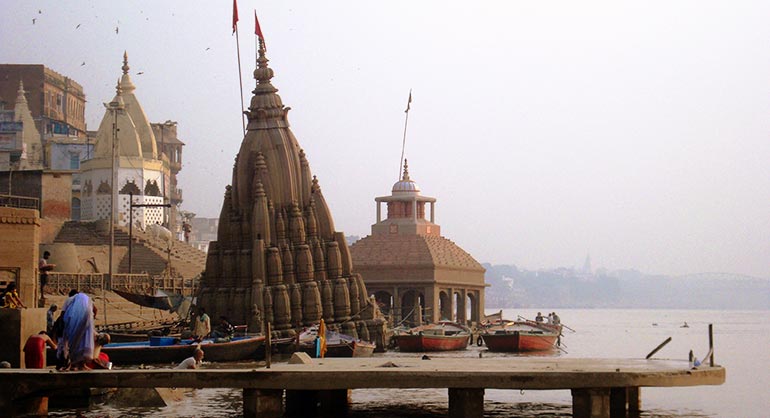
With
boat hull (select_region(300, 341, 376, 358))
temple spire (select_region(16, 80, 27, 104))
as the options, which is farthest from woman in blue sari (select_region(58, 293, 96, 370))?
temple spire (select_region(16, 80, 27, 104))

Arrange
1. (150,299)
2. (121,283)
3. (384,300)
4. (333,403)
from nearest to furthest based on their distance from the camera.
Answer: (333,403) → (150,299) → (121,283) → (384,300)

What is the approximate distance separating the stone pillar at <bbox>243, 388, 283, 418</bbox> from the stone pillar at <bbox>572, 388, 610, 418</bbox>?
245 inches

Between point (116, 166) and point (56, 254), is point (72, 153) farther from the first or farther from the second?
point (56, 254)

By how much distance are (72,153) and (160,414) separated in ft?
248

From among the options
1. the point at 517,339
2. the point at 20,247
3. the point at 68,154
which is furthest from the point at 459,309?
the point at 20,247

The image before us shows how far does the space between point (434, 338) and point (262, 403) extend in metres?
46.0

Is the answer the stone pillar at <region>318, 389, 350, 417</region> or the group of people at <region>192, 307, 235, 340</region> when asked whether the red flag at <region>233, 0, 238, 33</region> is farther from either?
the stone pillar at <region>318, 389, 350, 417</region>

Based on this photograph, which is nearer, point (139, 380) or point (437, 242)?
point (139, 380)

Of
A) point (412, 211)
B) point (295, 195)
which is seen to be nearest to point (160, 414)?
point (295, 195)

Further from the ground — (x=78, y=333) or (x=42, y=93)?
(x=42, y=93)

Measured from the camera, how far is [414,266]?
3484 inches

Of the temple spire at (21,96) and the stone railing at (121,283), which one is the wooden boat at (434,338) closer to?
the stone railing at (121,283)

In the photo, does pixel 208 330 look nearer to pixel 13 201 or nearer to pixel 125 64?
pixel 13 201

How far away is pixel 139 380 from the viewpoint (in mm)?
25547
